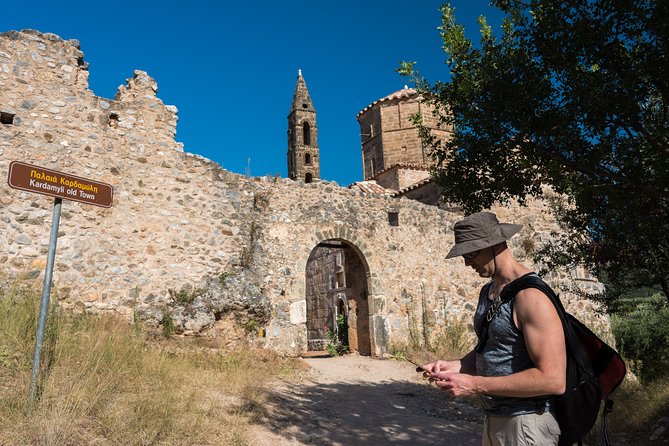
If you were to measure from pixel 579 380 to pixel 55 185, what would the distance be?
4.44 m

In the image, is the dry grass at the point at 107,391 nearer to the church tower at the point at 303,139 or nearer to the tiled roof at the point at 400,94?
the tiled roof at the point at 400,94

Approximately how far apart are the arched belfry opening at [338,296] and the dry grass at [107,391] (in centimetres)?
492

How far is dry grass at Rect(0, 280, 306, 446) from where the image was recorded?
386 cm

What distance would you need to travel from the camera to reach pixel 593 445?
5.16m

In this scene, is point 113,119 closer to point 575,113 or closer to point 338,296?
point 575,113

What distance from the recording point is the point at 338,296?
1886cm

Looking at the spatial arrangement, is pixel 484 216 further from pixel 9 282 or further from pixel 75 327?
pixel 9 282

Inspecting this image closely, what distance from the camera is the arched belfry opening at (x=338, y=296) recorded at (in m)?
11.9

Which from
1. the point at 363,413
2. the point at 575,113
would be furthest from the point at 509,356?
the point at 363,413

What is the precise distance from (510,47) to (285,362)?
6720mm

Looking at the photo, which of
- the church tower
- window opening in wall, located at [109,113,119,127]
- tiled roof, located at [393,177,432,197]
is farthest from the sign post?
the church tower

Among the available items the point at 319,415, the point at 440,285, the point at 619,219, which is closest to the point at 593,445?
the point at 619,219

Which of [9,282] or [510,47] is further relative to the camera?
[9,282]

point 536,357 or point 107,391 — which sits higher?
point 536,357
